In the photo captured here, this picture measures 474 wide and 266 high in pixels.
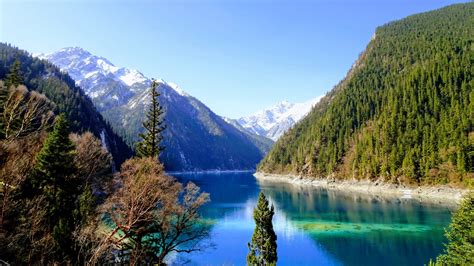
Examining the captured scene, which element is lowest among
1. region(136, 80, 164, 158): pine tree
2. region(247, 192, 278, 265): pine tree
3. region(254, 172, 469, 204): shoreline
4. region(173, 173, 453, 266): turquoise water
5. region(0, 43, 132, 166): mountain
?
region(173, 173, 453, 266): turquoise water

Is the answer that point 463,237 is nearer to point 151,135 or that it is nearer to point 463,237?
point 463,237

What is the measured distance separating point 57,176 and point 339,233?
→ 138 feet

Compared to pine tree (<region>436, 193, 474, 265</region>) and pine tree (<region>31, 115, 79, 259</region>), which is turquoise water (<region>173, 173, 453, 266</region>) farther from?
pine tree (<region>31, 115, 79, 259</region>)

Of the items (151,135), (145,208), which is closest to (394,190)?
(151,135)

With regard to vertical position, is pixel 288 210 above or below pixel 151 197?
below

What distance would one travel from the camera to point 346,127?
17650 cm

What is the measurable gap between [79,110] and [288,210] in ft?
377

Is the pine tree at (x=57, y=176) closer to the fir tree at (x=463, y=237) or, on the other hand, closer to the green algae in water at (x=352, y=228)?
the fir tree at (x=463, y=237)

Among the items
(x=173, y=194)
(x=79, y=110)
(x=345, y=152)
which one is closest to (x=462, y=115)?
(x=345, y=152)

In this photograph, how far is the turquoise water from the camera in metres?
40.6

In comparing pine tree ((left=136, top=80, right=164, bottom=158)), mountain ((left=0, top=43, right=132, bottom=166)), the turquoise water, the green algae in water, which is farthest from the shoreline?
mountain ((left=0, top=43, right=132, bottom=166))

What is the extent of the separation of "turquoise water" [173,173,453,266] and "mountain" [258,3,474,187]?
936 inches

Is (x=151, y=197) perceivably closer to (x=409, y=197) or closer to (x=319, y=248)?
(x=319, y=248)

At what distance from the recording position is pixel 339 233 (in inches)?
2105
